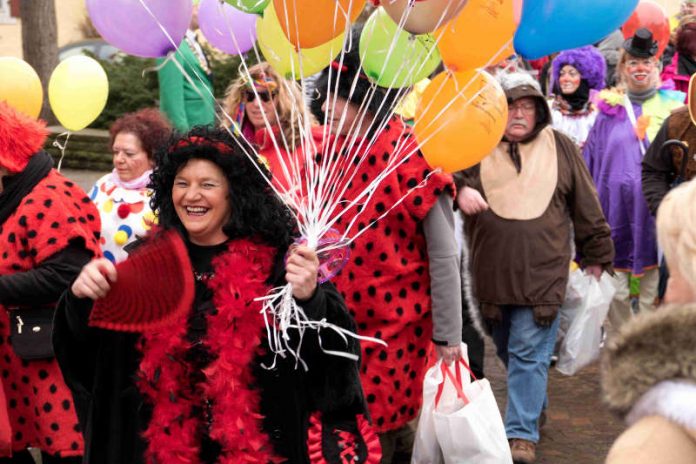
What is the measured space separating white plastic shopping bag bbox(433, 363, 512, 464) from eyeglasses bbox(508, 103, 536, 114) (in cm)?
162

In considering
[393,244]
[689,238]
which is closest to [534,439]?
[393,244]

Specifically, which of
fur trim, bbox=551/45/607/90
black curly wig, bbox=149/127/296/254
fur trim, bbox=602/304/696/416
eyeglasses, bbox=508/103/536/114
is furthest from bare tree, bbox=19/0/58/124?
fur trim, bbox=602/304/696/416

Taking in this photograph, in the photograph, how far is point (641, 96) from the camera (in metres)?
7.81

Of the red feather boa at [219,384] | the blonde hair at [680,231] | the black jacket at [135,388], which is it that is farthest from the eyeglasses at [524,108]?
the blonde hair at [680,231]

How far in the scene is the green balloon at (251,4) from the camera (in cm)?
396

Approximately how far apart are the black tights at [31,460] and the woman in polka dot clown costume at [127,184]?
118cm

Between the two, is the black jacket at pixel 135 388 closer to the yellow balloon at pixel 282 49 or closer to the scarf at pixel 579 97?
the yellow balloon at pixel 282 49

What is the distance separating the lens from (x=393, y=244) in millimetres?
4746

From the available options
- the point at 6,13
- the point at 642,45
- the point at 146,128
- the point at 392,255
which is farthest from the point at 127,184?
the point at 6,13

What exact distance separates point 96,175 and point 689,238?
1343 cm

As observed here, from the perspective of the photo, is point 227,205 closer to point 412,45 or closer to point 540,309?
point 412,45

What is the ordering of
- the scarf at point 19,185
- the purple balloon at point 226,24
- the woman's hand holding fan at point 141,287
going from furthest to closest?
the purple balloon at point 226,24
the scarf at point 19,185
the woman's hand holding fan at point 141,287

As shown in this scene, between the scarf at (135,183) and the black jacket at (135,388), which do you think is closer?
the black jacket at (135,388)

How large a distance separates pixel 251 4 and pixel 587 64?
497cm
